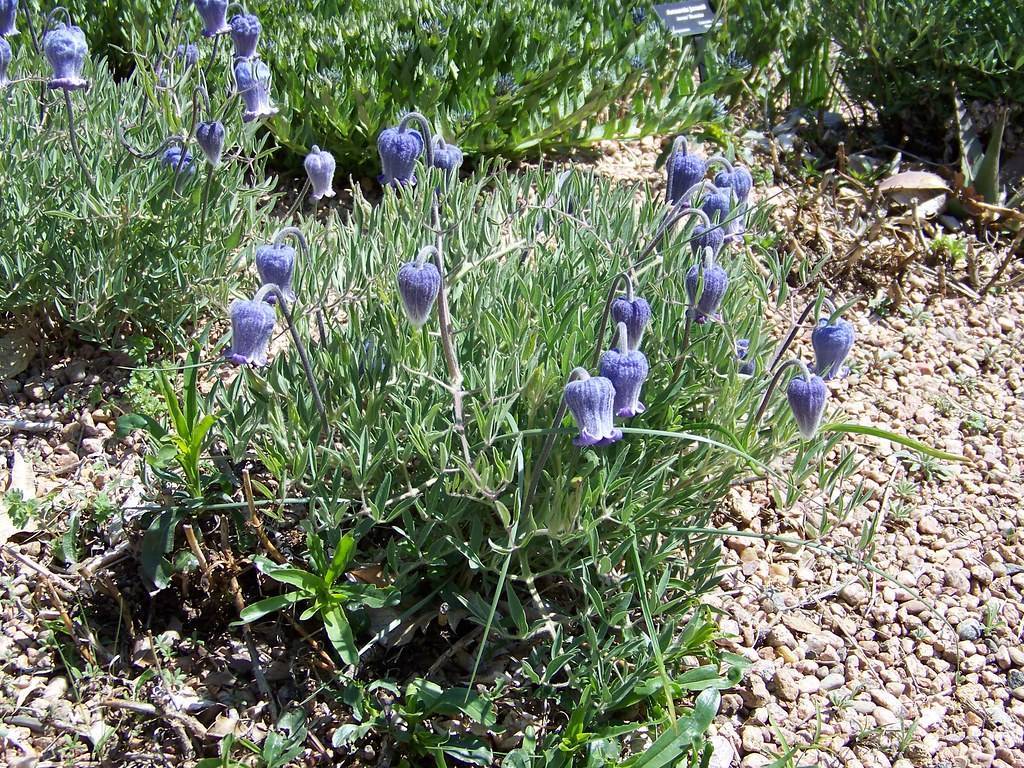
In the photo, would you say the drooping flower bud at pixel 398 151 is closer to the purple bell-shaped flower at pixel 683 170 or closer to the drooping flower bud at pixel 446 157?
the drooping flower bud at pixel 446 157

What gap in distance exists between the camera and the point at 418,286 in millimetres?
1870

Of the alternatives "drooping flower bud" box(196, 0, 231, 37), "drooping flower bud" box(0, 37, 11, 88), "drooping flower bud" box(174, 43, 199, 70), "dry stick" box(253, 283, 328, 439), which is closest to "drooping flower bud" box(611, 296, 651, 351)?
"dry stick" box(253, 283, 328, 439)

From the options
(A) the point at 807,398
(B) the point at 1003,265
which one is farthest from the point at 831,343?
(B) the point at 1003,265

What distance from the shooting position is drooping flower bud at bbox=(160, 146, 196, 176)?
282 centimetres

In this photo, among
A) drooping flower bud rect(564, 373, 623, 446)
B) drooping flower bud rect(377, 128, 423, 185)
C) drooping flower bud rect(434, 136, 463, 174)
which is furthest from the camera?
drooping flower bud rect(434, 136, 463, 174)

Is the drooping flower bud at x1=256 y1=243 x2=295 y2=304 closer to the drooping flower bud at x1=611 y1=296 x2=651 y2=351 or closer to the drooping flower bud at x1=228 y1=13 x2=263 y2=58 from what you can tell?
the drooping flower bud at x1=611 y1=296 x2=651 y2=351

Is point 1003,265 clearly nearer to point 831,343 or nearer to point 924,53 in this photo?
point 924,53

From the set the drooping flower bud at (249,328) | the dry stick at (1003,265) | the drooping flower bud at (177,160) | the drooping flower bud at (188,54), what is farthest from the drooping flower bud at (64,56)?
the dry stick at (1003,265)

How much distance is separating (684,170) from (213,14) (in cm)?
146

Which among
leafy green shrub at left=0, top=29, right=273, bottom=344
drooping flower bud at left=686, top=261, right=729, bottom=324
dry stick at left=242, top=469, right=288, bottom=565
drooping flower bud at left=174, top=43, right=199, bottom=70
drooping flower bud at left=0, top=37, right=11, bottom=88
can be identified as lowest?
dry stick at left=242, top=469, right=288, bottom=565

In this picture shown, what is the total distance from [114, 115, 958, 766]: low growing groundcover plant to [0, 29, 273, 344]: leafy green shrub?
0.54m

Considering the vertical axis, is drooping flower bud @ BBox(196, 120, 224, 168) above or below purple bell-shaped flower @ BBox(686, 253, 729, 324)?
above

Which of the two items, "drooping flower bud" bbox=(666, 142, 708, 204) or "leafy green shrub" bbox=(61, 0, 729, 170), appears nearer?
"drooping flower bud" bbox=(666, 142, 708, 204)

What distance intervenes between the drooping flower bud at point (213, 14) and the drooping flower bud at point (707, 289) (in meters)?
1.62
